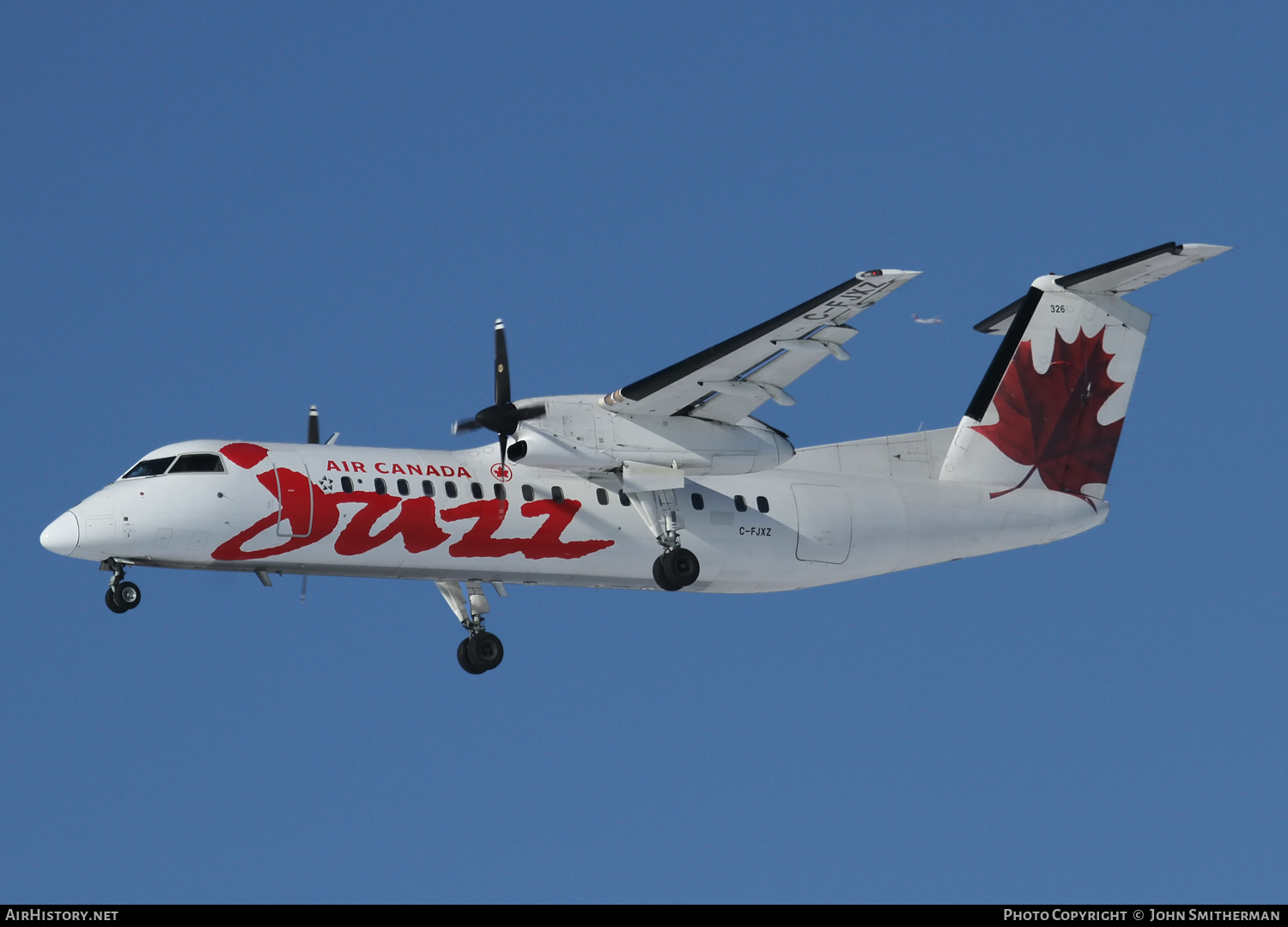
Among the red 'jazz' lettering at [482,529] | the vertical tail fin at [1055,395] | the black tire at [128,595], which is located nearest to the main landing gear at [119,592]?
the black tire at [128,595]

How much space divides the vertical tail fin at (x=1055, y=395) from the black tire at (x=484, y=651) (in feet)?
22.1

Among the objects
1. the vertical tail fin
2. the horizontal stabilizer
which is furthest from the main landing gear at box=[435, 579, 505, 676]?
the horizontal stabilizer

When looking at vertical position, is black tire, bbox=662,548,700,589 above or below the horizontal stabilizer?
below

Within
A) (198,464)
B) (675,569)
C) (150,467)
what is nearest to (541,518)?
(675,569)

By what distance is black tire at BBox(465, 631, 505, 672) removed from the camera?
21953 millimetres

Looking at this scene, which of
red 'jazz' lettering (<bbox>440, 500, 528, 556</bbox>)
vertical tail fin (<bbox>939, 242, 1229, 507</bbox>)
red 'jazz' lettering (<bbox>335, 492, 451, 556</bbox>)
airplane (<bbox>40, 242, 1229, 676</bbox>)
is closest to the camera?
airplane (<bbox>40, 242, 1229, 676</bbox>)

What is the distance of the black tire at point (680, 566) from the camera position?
2134cm

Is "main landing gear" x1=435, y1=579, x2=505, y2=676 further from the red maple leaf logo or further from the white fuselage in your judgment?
the red maple leaf logo

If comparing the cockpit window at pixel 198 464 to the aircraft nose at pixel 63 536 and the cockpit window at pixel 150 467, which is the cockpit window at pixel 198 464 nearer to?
the cockpit window at pixel 150 467

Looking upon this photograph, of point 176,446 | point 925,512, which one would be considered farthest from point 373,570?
point 925,512

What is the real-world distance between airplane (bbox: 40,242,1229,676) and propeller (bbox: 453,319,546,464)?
0.03 metres
